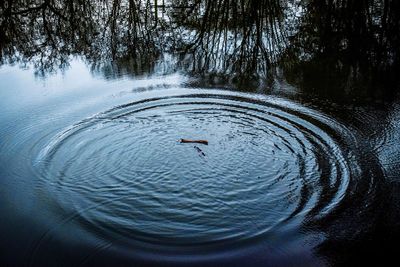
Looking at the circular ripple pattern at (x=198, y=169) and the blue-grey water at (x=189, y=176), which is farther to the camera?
the circular ripple pattern at (x=198, y=169)

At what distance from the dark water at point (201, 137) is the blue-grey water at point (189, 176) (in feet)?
0.05

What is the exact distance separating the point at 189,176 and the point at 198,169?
160mm

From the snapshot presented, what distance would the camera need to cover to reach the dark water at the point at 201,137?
10.7 feet

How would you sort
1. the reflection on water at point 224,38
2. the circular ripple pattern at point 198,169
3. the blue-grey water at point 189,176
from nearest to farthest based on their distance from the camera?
the blue-grey water at point 189,176, the circular ripple pattern at point 198,169, the reflection on water at point 224,38

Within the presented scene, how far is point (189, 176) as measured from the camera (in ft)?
13.2

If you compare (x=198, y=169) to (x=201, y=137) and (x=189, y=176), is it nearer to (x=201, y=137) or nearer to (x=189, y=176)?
(x=189, y=176)

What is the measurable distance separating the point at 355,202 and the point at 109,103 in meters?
3.44

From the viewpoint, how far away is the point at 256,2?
30.1ft

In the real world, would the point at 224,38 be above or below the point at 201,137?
above

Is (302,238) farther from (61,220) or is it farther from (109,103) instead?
(109,103)

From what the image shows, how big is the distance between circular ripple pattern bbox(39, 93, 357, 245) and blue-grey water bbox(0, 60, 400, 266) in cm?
1

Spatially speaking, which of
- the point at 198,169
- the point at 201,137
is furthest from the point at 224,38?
the point at 198,169

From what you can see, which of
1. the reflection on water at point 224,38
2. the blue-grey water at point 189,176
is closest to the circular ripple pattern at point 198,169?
the blue-grey water at point 189,176

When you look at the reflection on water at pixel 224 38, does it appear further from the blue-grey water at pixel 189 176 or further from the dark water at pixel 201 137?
the blue-grey water at pixel 189 176
